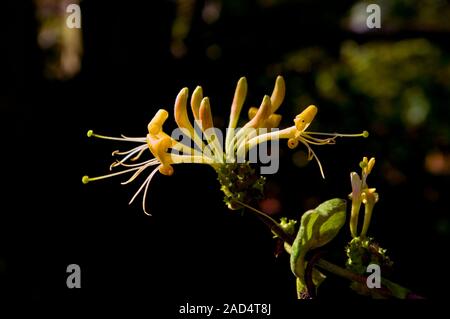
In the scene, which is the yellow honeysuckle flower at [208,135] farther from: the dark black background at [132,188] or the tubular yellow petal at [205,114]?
the dark black background at [132,188]

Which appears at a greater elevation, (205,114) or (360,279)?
(205,114)

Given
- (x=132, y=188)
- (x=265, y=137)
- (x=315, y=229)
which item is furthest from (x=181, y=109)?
(x=132, y=188)

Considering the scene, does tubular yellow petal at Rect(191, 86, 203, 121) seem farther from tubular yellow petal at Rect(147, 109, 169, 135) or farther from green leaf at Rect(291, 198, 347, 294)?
green leaf at Rect(291, 198, 347, 294)

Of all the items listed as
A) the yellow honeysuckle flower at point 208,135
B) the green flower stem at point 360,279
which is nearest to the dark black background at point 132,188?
the yellow honeysuckle flower at point 208,135

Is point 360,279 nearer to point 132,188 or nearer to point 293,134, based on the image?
point 293,134

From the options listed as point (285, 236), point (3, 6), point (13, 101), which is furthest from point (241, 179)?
point (3, 6)

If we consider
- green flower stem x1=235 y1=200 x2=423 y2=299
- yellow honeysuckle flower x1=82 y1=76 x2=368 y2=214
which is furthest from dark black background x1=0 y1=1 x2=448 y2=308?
green flower stem x1=235 y1=200 x2=423 y2=299

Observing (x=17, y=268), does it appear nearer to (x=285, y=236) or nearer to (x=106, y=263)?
(x=106, y=263)
